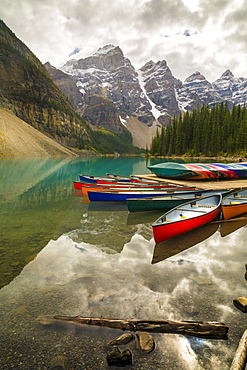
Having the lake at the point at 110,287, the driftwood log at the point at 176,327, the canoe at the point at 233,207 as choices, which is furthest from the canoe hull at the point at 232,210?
the driftwood log at the point at 176,327

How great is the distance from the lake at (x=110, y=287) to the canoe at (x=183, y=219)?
1.56 feet

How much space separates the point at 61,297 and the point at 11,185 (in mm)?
22744

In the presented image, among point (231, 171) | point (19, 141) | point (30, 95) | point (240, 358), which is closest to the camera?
point (240, 358)

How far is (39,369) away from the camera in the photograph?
398 centimetres

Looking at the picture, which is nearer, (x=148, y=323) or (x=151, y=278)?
(x=148, y=323)

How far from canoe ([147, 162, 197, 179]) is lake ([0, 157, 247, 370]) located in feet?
36.1

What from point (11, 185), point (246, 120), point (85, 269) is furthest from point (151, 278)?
point (246, 120)

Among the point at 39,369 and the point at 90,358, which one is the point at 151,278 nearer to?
the point at 90,358

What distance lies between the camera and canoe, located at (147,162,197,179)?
2392cm

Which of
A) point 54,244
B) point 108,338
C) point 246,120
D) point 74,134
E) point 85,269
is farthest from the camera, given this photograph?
point 74,134

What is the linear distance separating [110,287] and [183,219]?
5.33 m

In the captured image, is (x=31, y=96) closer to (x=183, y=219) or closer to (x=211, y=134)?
(x=211, y=134)

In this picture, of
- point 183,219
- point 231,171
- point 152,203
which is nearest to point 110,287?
point 183,219

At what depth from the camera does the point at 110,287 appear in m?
6.64
